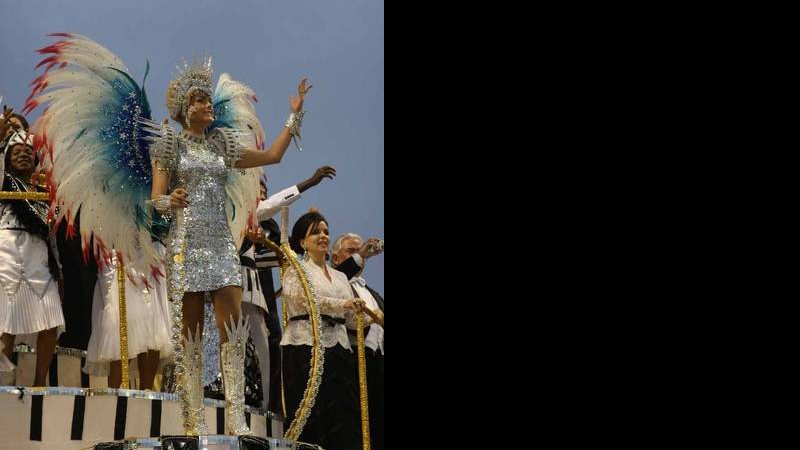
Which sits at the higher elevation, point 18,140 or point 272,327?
point 18,140

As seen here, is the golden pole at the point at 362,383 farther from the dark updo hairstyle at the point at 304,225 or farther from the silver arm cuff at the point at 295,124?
the silver arm cuff at the point at 295,124

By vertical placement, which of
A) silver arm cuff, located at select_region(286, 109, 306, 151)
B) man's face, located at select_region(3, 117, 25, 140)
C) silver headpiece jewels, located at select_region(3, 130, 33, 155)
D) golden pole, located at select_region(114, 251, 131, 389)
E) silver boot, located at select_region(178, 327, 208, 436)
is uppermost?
man's face, located at select_region(3, 117, 25, 140)

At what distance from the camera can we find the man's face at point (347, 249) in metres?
6.73

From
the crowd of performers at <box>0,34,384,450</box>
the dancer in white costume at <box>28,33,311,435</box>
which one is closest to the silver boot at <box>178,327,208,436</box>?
the crowd of performers at <box>0,34,384,450</box>

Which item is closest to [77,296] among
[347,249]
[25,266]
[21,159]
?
[25,266]

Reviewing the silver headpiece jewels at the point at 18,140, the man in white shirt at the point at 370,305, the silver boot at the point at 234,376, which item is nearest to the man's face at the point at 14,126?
the silver headpiece jewels at the point at 18,140

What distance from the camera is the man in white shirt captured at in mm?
6207

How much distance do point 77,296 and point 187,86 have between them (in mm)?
2200

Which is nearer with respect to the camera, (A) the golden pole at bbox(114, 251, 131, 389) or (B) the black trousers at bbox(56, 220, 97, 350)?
(A) the golden pole at bbox(114, 251, 131, 389)

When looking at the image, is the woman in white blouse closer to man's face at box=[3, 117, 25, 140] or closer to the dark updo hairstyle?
the dark updo hairstyle

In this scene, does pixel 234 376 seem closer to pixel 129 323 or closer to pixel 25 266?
pixel 25 266

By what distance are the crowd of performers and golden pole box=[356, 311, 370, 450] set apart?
0.18 feet

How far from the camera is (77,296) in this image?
21.5 ft

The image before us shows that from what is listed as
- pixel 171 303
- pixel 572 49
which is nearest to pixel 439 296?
pixel 572 49
